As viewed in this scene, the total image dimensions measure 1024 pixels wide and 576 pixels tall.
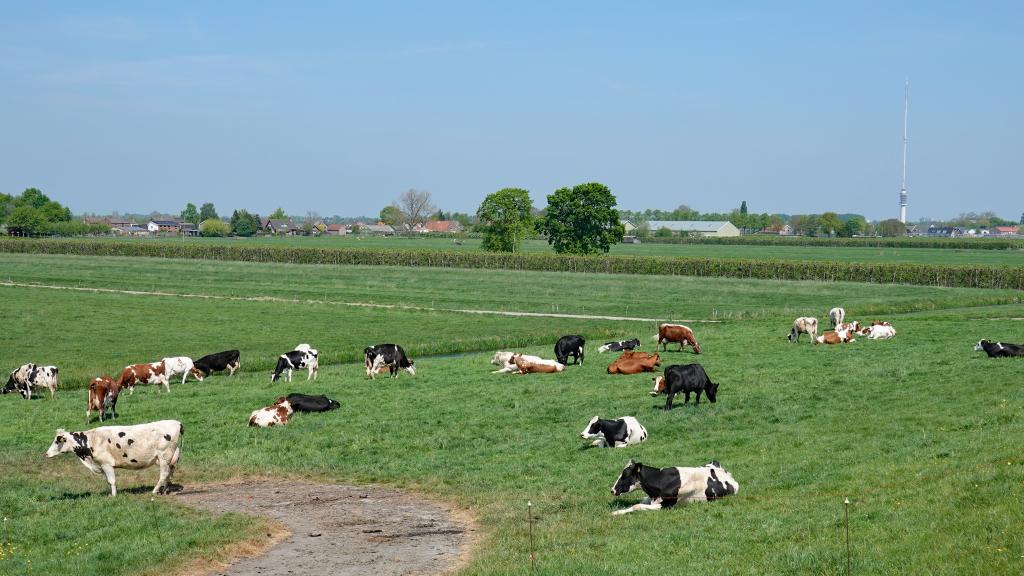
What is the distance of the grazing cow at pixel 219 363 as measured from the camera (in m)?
36.9

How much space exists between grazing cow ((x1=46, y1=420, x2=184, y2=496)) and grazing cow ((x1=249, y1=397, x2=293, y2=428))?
596cm

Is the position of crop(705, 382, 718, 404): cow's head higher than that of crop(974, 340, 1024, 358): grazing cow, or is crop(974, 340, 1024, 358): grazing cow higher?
crop(974, 340, 1024, 358): grazing cow

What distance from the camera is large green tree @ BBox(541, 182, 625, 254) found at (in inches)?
5650

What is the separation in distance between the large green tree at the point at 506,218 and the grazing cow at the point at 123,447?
134 m

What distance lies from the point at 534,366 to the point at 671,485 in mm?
17313

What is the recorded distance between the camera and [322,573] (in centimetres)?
1528

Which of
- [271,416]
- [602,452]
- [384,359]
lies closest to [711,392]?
[602,452]

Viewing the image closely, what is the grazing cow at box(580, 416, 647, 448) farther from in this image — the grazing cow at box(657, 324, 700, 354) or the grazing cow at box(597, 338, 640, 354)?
the grazing cow at box(597, 338, 640, 354)

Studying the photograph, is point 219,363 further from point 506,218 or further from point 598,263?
point 506,218

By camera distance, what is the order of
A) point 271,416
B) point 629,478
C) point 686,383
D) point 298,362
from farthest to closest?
point 298,362, point 271,416, point 686,383, point 629,478

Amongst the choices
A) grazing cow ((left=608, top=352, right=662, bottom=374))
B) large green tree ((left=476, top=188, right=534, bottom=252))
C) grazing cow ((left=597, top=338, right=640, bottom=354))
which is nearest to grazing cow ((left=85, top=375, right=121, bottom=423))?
grazing cow ((left=608, top=352, right=662, bottom=374))

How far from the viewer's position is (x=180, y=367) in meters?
34.9

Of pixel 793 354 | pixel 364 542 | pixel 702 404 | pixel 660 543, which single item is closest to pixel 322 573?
pixel 364 542

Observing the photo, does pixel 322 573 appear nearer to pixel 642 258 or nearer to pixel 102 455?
pixel 102 455
